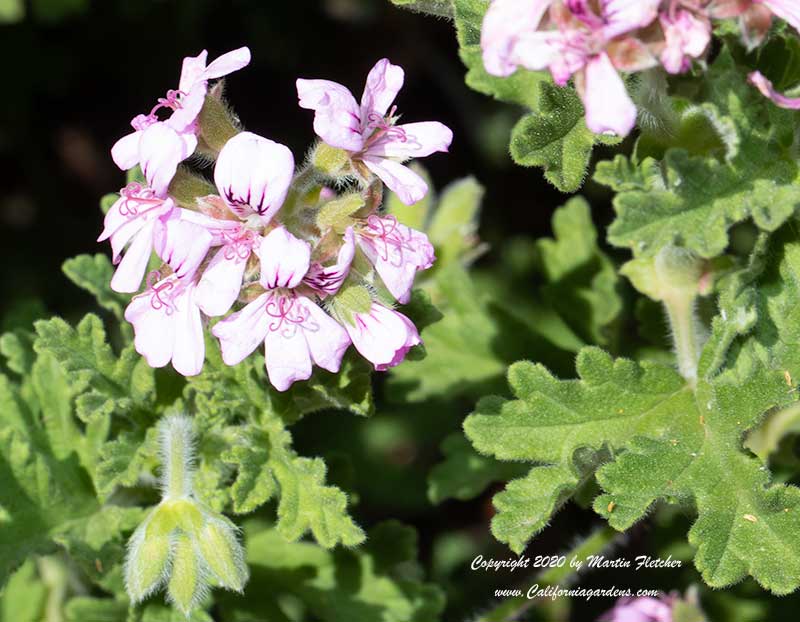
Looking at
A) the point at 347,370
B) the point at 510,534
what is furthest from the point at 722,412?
the point at 347,370

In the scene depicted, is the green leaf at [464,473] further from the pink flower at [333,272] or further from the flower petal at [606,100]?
the flower petal at [606,100]

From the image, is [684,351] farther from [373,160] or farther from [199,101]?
[199,101]

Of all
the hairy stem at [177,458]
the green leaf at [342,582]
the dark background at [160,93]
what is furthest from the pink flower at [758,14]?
the dark background at [160,93]

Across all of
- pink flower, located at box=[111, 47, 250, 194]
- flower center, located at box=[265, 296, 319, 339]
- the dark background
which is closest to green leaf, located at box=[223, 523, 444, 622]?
flower center, located at box=[265, 296, 319, 339]

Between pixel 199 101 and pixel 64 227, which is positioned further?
pixel 64 227

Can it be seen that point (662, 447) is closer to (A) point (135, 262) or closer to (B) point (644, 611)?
(B) point (644, 611)

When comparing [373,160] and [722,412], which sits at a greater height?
[373,160]

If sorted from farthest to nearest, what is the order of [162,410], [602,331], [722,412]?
1. [602,331]
2. [162,410]
3. [722,412]
